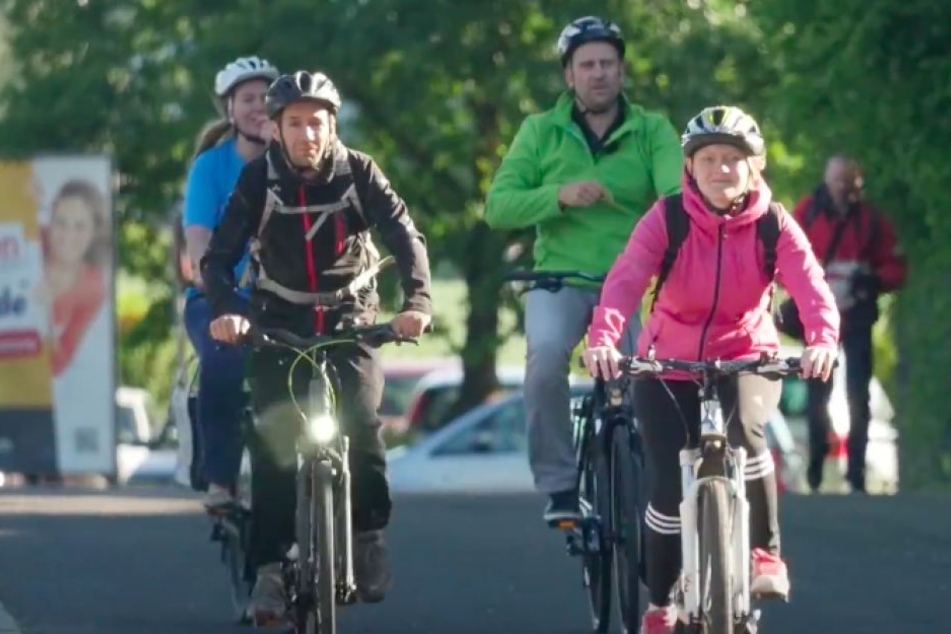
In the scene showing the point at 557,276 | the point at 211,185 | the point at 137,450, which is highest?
the point at 211,185

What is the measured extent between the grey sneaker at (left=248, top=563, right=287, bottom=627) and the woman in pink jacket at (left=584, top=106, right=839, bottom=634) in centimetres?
111

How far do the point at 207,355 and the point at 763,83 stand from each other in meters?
18.0

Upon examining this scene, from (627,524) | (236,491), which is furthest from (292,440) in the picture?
(236,491)

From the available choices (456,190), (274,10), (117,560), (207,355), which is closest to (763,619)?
(207,355)

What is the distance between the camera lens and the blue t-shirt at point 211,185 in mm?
9859

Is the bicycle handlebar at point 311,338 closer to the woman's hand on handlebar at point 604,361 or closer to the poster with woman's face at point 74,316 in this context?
the woman's hand on handlebar at point 604,361

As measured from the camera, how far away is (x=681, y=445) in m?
7.79

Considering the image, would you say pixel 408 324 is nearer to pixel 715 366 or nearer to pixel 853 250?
pixel 715 366

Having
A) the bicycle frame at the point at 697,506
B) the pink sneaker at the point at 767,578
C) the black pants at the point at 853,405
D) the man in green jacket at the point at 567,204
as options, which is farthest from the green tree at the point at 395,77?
the bicycle frame at the point at 697,506

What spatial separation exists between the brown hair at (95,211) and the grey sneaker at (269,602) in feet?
61.7

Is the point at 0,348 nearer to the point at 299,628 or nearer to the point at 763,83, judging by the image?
the point at 763,83

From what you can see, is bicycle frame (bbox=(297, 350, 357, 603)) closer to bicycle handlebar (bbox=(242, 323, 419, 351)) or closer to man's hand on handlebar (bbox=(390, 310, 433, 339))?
bicycle handlebar (bbox=(242, 323, 419, 351))

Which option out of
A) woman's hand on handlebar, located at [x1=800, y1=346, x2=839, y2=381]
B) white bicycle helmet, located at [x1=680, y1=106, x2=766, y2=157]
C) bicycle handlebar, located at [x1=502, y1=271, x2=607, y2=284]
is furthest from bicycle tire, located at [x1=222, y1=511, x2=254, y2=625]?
woman's hand on handlebar, located at [x1=800, y1=346, x2=839, y2=381]

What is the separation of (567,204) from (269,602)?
1989 millimetres
